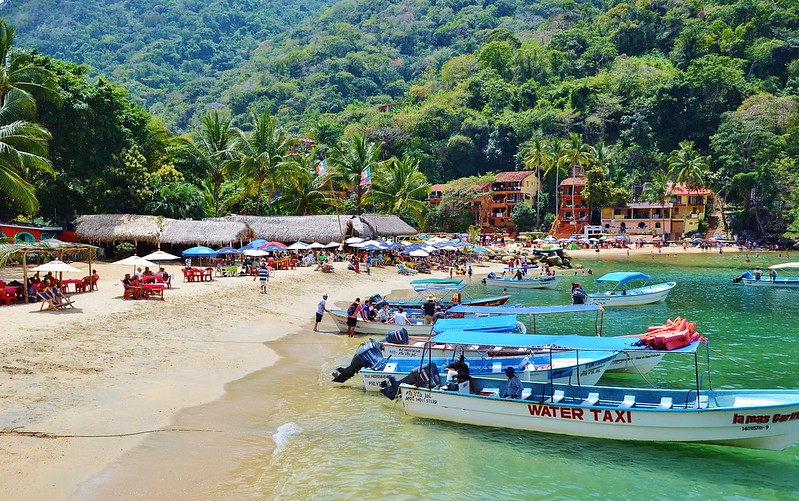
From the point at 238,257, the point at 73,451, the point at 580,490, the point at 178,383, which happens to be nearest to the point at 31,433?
the point at 73,451

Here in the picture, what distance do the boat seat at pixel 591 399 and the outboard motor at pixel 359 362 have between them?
6166 mm

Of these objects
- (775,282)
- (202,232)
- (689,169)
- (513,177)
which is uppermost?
(513,177)

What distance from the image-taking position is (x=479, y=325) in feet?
65.2

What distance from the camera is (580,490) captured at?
11625 millimetres

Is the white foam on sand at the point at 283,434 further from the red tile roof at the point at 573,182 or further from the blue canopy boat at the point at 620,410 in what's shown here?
the red tile roof at the point at 573,182

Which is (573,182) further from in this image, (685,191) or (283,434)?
(283,434)

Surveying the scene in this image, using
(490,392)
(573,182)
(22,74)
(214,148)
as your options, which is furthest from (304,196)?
(490,392)

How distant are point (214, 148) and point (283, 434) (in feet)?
147

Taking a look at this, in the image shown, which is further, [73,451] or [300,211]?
[300,211]

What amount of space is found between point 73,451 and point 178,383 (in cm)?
501

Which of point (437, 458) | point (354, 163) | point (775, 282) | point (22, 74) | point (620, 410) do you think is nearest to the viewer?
→ point (437, 458)

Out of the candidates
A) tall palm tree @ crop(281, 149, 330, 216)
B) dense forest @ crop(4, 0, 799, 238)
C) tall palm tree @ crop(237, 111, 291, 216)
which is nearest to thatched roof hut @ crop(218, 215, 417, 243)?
tall palm tree @ crop(237, 111, 291, 216)

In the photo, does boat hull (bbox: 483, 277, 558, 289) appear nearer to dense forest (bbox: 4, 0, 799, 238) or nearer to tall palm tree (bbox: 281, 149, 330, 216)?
tall palm tree (bbox: 281, 149, 330, 216)

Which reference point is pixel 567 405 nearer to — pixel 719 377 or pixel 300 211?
pixel 719 377
